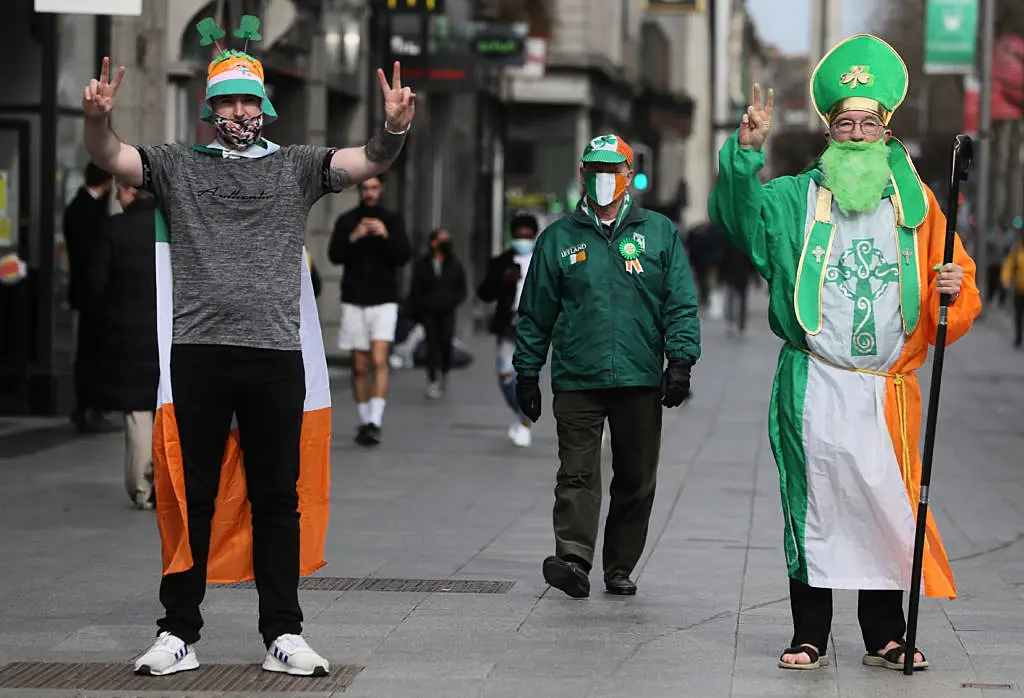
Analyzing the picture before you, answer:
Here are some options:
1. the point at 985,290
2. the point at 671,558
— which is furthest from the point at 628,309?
the point at 985,290

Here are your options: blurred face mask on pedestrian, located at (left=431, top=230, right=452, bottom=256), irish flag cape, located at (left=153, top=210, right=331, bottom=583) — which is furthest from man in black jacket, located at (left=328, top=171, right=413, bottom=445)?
irish flag cape, located at (left=153, top=210, right=331, bottom=583)

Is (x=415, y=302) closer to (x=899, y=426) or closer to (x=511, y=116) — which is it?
(x=899, y=426)

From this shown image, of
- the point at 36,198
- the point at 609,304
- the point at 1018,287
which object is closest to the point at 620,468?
the point at 609,304

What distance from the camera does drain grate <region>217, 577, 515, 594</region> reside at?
310 inches

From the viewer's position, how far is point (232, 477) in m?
6.29

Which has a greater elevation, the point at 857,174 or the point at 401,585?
the point at 857,174

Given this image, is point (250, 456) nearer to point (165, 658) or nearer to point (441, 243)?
point (165, 658)

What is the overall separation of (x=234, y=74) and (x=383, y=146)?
1.65 ft

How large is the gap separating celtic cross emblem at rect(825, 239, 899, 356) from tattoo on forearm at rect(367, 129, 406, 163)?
141 cm

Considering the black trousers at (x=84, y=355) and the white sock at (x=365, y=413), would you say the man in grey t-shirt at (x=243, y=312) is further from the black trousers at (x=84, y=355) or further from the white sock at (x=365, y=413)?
the white sock at (x=365, y=413)

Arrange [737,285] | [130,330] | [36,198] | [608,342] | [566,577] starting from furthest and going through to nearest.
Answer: [737,285]
[36,198]
[130,330]
[608,342]
[566,577]

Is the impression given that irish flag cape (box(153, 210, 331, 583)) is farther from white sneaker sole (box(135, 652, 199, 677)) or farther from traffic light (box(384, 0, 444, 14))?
traffic light (box(384, 0, 444, 14))

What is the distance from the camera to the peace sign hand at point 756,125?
245 inches

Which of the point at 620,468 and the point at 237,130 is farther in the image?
the point at 620,468
